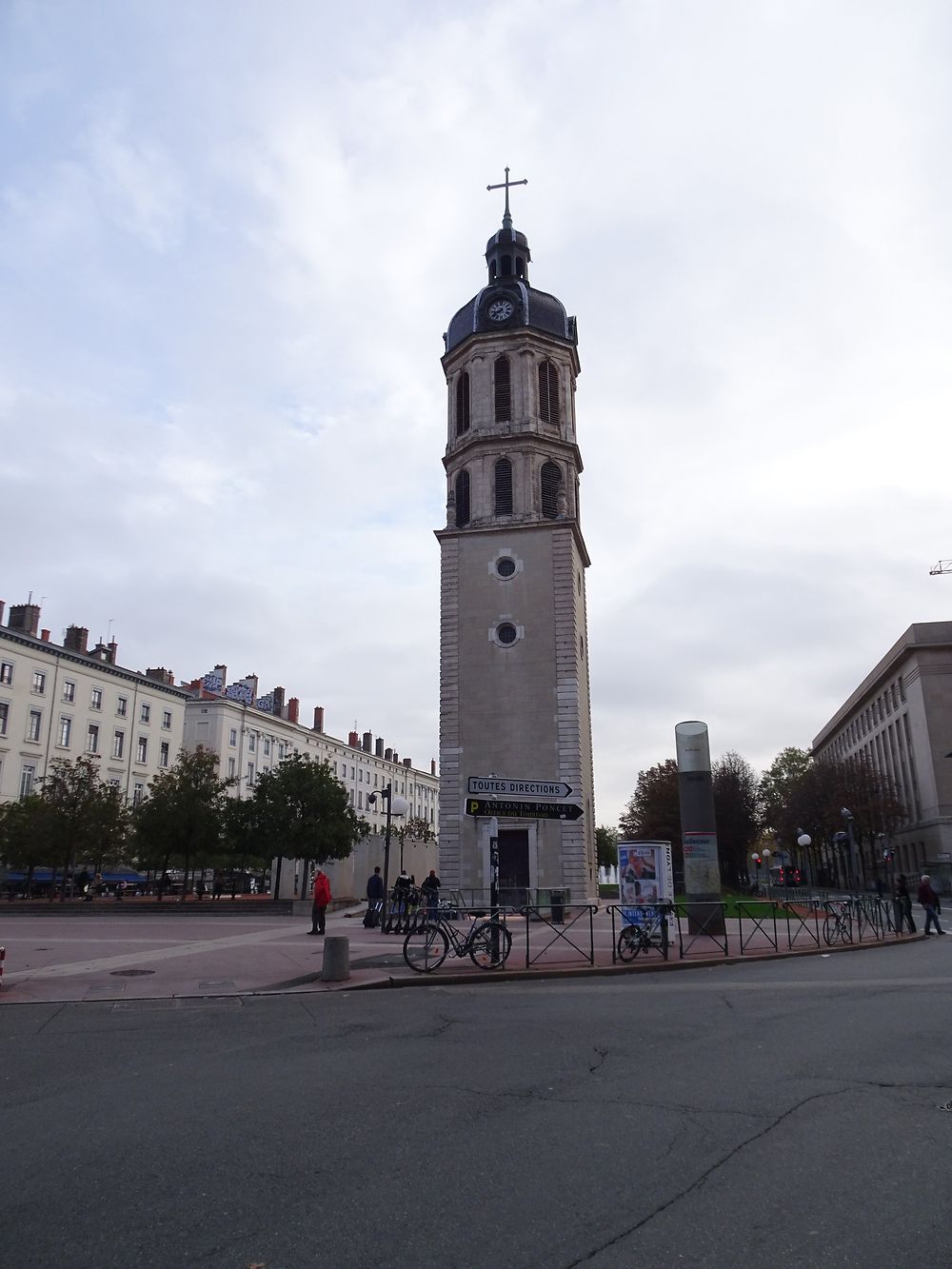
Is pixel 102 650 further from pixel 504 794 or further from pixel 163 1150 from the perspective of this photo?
pixel 163 1150

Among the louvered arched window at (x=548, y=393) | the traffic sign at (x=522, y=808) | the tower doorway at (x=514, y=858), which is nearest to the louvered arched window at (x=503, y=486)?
the louvered arched window at (x=548, y=393)

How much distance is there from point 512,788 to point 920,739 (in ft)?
186

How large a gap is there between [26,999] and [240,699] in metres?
70.9

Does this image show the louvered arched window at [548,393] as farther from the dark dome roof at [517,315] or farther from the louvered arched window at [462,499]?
the louvered arched window at [462,499]

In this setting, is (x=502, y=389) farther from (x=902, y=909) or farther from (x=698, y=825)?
(x=902, y=909)

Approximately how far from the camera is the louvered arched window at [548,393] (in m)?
41.9

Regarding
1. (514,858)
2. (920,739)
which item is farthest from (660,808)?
(514,858)

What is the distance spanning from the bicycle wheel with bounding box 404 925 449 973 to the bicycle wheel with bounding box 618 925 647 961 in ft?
11.7

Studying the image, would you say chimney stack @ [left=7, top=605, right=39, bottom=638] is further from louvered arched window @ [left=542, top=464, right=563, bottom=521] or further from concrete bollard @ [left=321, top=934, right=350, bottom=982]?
concrete bollard @ [left=321, top=934, right=350, bottom=982]

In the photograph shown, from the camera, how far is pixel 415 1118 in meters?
6.39

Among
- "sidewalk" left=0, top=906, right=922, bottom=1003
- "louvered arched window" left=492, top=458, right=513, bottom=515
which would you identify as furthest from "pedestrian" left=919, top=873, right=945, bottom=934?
"louvered arched window" left=492, top=458, right=513, bottom=515

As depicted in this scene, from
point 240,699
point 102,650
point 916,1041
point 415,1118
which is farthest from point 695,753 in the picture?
point 240,699

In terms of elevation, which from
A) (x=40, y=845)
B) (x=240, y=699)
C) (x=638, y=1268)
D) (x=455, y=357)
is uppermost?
(x=455, y=357)

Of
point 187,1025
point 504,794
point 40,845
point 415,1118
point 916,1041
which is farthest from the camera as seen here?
→ point 40,845
